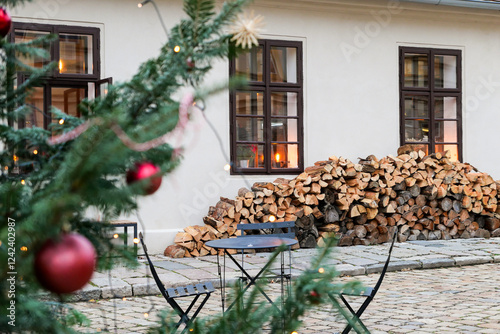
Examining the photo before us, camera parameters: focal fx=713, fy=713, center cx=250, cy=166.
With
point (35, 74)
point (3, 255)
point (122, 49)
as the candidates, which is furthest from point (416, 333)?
point (122, 49)

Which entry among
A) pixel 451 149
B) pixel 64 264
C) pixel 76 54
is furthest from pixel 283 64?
pixel 64 264

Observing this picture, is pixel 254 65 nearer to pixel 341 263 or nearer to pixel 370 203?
pixel 370 203

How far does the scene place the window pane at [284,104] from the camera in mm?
11297

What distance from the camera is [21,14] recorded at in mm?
9547

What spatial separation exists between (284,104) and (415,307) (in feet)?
17.6

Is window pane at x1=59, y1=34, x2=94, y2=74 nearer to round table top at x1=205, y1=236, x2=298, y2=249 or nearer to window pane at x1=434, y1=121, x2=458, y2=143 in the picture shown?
round table top at x1=205, y1=236, x2=298, y2=249

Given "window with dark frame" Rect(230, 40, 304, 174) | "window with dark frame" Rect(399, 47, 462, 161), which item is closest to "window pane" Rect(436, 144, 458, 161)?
"window with dark frame" Rect(399, 47, 462, 161)

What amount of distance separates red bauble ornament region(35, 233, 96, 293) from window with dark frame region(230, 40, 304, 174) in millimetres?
9871

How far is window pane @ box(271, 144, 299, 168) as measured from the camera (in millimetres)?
11320

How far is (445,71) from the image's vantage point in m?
12.7

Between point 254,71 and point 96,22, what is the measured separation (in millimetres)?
2554

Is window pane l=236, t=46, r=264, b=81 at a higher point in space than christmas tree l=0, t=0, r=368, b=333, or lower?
higher

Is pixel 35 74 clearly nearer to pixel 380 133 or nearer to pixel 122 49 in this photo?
pixel 122 49

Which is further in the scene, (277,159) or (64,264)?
(277,159)
